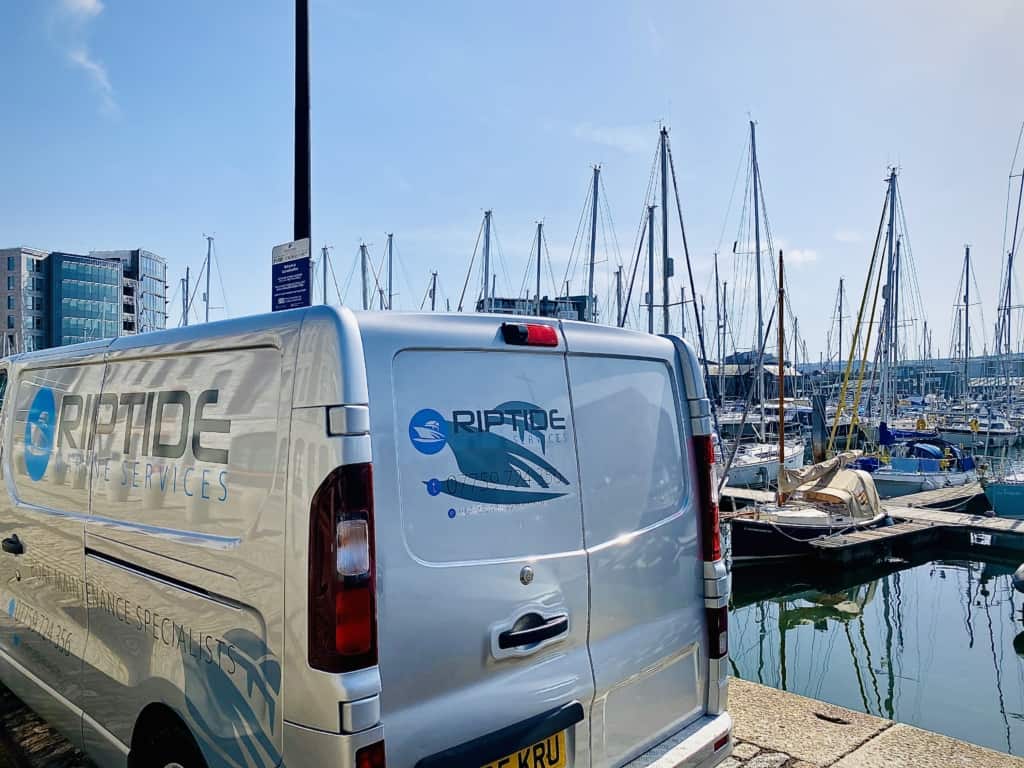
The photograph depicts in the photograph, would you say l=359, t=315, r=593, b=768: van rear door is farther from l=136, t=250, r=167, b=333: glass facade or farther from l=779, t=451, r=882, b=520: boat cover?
l=136, t=250, r=167, b=333: glass facade

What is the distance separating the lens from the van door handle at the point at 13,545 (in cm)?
412

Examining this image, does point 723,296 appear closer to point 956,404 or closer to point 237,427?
point 956,404

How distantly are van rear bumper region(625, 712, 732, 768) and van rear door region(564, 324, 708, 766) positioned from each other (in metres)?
0.04

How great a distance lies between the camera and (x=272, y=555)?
2240 millimetres

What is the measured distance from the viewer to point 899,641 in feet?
41.4

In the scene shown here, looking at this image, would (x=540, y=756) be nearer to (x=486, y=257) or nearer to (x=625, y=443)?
(x=625, y=443)

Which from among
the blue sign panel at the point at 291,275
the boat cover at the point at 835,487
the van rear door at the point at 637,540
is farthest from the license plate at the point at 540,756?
the boat cover at the point at 835,487

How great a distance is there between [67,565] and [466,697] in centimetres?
245

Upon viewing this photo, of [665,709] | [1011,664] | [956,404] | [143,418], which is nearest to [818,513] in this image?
[1011,664]

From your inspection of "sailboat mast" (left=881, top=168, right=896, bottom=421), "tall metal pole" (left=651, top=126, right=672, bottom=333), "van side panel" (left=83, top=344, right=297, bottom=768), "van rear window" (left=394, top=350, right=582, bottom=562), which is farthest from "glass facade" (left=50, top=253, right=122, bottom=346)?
"van rear window" (left=394, top=350, right=582, bottom=562)

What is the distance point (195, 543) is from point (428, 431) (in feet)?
3.37

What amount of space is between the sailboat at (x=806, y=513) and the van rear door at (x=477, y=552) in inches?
617

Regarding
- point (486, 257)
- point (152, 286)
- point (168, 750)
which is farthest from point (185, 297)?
point (152, 286)

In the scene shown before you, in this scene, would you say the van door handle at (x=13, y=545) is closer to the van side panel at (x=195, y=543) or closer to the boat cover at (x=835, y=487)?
the van side panel at (x=195, y=543)
